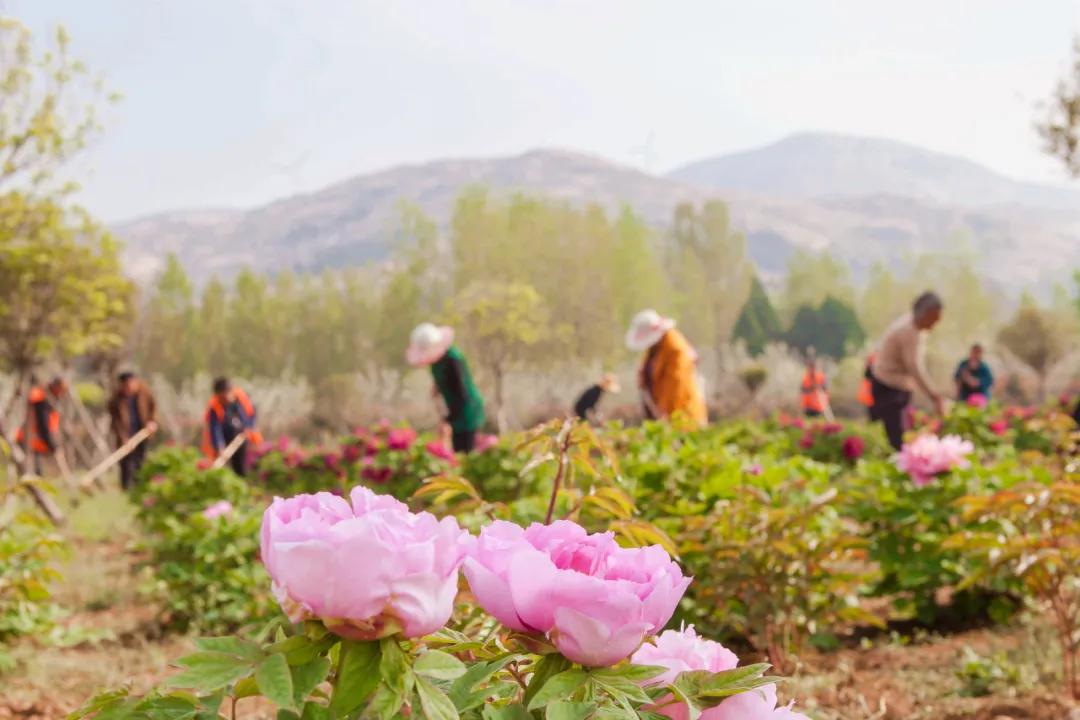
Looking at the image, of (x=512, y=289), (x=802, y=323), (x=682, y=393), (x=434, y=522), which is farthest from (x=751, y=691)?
(x=802, y=323)

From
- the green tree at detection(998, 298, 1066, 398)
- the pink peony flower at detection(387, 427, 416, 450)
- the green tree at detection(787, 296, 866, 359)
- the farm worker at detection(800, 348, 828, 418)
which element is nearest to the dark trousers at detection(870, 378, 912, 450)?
the pink peony flower at detection(387, 427, 416, 450)

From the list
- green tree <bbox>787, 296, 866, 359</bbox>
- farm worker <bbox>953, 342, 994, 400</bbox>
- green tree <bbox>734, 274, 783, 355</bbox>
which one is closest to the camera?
farm worker <bbox>953, 342, 994, 400</bbox>

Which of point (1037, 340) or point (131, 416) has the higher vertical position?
point (131, 416)

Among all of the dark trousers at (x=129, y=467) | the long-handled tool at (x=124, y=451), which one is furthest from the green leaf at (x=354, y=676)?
the dark trousers at (x=129, y=467)

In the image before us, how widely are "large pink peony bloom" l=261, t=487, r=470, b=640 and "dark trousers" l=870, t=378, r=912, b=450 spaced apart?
7.27 meters

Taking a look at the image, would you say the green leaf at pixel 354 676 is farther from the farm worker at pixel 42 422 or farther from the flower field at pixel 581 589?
the farm worker at pixel 42 422

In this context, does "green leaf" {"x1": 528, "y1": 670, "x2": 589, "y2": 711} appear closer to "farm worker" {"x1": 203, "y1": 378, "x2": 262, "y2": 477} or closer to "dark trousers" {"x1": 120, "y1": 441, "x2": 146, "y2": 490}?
"farm worker" {"x1": 203, "y1": 378, "x2": 262, "y2": 477}

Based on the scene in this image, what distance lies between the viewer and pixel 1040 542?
9.55ft

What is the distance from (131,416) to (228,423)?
264 centimetres

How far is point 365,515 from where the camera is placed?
2.63 ft

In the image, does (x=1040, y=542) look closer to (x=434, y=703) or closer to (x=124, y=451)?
(x=434, y=703)

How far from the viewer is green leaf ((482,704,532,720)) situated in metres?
0.83

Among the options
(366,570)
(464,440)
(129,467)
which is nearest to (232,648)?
(366,570)

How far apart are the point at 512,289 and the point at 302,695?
32.5 m
